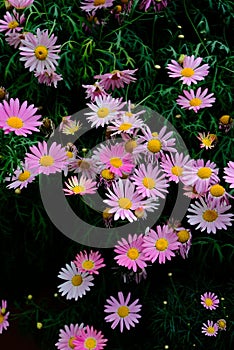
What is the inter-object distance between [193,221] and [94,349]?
0.92ft

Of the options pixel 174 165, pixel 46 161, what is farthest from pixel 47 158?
pixel 174 165

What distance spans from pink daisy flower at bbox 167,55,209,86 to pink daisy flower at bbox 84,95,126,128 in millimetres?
144

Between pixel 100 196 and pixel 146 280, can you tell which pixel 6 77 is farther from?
pixel 146 280

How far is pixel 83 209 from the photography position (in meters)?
1.01

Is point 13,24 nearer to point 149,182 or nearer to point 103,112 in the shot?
point 103,112

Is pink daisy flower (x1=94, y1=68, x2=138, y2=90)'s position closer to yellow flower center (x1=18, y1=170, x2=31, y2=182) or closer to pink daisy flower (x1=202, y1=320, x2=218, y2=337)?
yellow flower center (x1=18, y1=170, x2=31, y2=182)

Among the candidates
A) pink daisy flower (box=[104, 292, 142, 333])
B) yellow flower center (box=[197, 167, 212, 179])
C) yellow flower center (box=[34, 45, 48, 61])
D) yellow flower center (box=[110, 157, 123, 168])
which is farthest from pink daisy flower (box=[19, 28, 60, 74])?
pink daisy flower (box=[104, 292, 142, 333])

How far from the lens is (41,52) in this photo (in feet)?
3.35

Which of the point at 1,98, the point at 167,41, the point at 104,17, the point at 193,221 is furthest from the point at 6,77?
the point at 193,221

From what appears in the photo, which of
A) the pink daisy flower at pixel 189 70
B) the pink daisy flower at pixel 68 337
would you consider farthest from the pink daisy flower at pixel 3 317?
the pink daisy flower at pixel 189 70

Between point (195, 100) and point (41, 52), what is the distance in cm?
30

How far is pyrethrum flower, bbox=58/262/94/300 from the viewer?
0.97m

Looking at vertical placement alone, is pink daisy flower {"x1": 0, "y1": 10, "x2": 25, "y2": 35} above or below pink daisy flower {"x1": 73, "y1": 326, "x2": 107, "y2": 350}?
above

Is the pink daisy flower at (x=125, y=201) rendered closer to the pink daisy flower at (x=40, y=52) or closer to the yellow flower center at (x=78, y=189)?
the yellow flower center at (x=78, y=189)
